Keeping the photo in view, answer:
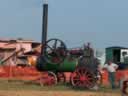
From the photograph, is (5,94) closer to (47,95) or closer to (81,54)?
(47,95)

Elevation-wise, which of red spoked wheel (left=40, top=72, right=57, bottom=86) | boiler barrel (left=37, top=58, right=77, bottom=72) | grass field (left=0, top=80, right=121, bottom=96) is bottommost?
grass field (left=0, top=80, right=121, bottom=96)

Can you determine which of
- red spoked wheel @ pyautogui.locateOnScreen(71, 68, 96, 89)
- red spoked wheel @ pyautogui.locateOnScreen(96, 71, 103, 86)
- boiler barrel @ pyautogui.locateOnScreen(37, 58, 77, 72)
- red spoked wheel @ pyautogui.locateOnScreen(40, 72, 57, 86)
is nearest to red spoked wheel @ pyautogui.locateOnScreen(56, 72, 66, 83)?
red spoked wheel @ pyautogui.locateOnScreen(40, 72, 57, 86)

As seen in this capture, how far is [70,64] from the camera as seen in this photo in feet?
91.1

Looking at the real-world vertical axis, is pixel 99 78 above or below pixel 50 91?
above

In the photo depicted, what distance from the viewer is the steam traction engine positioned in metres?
27.2

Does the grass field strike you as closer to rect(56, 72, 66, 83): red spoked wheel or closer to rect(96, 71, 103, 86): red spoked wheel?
rect(56, 72, 66, 83): red spoked wheel

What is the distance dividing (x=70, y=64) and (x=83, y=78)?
1153 mm

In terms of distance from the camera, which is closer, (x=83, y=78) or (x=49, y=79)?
(x=83, y=78)

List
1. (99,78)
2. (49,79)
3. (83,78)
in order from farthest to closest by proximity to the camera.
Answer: (49,79) → (99,78) → (83,78)

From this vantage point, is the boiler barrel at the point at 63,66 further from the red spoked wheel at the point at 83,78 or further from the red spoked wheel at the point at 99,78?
the red spoked wheel at the point at 99,78

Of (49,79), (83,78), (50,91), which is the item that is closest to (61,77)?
(49,79)

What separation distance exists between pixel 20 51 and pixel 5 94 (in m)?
34.3

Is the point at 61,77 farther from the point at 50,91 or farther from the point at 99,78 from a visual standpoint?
the point at 50,91

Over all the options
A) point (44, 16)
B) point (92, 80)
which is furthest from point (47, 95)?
point (44, 16)
